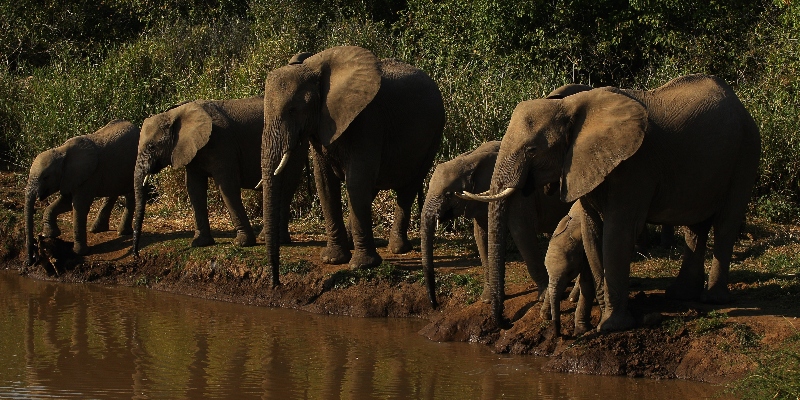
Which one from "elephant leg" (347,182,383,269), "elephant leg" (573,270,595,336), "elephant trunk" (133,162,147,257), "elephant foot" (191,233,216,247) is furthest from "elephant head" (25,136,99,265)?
"elephant leg" (573,270,595,336)

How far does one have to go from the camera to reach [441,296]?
11.4 m

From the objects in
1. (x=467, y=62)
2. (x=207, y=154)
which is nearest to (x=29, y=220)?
(x=207, y=154)

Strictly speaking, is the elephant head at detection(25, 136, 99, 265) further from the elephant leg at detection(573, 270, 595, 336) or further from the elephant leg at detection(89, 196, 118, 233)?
the elephant leg at detection(573, 270, 595, 336)

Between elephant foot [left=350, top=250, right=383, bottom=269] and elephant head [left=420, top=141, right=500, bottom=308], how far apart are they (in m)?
1.48

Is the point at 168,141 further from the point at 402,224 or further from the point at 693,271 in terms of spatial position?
the point at 693,271

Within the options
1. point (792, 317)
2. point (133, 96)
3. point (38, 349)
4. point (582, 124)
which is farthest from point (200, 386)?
point (133, 96)

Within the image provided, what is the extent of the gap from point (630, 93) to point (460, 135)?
5326 millimetres

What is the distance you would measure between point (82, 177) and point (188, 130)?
1656 mm

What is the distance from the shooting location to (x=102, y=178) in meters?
14.7

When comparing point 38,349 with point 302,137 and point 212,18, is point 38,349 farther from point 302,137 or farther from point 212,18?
point 212,18

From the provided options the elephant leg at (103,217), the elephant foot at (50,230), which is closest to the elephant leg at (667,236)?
the elephant leg at (103,217)

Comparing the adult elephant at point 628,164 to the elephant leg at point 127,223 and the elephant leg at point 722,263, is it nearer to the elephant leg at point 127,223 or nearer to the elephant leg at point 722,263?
the elephant leg at point 722,263

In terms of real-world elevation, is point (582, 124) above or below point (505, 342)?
above

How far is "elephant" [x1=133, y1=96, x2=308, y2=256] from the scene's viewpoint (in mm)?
13648
